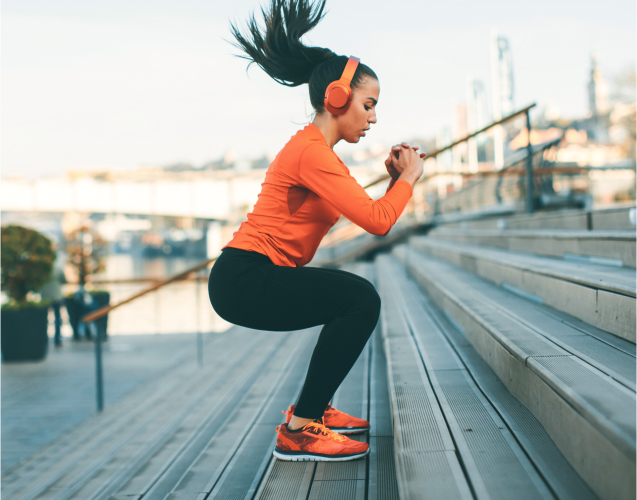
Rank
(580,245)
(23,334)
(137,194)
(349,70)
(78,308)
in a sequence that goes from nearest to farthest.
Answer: (349,70)
(580,245)
(23,334)
(78,308)
(137,194)

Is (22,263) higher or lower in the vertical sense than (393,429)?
higher

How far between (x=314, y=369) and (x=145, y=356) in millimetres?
4656

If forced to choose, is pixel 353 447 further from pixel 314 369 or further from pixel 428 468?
pixel 428 468

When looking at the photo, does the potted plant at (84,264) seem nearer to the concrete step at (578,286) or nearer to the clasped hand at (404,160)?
the concrete step at (578,286)

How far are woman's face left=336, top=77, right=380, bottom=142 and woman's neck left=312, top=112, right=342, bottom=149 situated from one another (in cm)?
2

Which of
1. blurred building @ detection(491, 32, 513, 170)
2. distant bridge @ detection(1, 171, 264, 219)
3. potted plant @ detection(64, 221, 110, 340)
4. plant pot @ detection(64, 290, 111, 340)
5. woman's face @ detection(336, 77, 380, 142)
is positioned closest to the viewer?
woman's face @ detection(336, 77, 380, 142)

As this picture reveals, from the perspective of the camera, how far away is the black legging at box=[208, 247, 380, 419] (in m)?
1.46

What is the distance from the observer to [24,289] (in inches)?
222

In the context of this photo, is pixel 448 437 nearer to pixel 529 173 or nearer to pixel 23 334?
pixel 529 173

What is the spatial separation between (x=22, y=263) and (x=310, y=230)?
521cm

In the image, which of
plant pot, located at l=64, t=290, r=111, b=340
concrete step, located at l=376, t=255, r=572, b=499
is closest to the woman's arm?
concrete step, located at l=376, t=255, r=572, b=499

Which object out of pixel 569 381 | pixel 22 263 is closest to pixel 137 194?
pixel 22 263

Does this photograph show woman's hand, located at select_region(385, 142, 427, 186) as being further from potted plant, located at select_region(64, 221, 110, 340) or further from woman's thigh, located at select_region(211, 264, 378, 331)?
potted plant, located at select_region(64, 221, 110, 340)

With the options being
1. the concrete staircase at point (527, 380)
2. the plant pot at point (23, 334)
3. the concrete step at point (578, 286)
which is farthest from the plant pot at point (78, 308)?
the concrete step at point (578, 286)
